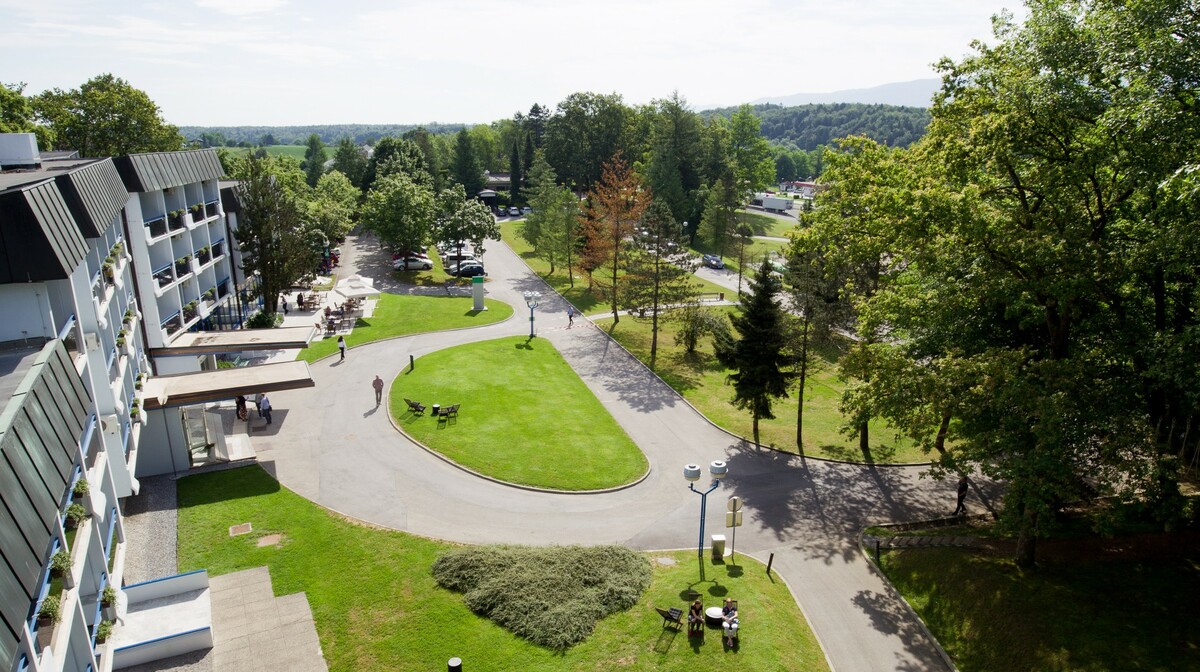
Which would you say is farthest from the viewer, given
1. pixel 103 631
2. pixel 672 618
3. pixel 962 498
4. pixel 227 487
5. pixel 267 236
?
pixel 267 236

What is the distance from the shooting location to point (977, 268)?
62.6 ft

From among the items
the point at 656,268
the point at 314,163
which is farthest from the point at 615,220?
the point at 314,163

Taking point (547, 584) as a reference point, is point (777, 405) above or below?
below

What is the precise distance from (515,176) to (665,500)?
9068 cm

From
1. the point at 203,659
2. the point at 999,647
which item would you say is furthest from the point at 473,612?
the point at 999,647

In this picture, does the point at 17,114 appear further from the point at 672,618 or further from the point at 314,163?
the point at 314,163

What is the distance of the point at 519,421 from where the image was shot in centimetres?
3319

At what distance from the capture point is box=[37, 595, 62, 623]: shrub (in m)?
11.0

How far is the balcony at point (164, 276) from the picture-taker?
32625mm

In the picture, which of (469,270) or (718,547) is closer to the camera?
(718,547)

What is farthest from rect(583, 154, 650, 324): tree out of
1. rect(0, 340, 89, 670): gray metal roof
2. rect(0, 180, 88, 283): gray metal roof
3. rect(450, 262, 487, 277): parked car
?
rect(0, 340, 89, 670): gray metal roof

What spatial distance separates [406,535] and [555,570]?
19.6 ft

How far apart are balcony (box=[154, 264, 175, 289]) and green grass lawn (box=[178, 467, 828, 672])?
12.8 meters

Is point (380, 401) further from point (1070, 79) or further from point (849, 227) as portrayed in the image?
point (1070, 79)
